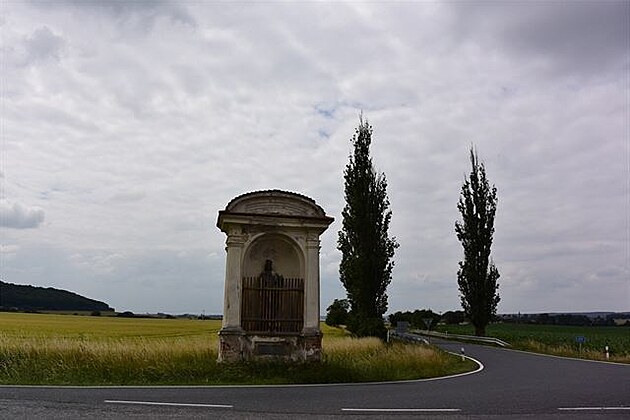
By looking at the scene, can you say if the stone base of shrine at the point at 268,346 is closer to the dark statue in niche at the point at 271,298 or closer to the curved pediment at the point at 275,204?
the dark statue in niche at the point at 271,298

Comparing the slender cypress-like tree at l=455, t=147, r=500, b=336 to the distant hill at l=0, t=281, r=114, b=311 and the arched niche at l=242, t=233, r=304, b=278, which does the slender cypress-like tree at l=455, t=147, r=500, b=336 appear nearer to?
the arched niche at l=242, t=233, r=304, b=278

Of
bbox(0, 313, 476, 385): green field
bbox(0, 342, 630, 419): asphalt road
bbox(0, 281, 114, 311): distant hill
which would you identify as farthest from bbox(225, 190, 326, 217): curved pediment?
bbox(0, 281, 114, 311): distant hill

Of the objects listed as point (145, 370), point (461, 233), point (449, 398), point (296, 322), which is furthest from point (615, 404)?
point (461, 233)

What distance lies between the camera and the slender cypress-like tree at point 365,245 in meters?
35.9

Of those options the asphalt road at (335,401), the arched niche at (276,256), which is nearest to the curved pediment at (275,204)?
the arched niche at (276,256)

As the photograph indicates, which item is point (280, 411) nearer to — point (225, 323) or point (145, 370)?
point (145, 370)

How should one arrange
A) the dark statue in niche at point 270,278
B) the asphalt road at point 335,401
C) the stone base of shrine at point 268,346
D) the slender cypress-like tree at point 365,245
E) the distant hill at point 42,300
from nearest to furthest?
the asphalt road at point 335,401
the stone base of shrine at point 268,346
the dark statue in niche at point 270,278
the slender cypress-like tree at point 365,245
the distant hill at point 42,300

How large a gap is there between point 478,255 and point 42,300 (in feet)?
193

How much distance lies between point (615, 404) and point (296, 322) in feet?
25.7

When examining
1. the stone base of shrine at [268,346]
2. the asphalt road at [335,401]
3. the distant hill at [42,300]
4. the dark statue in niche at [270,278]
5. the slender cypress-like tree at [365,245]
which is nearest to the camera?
the asphalt road at [335,401]

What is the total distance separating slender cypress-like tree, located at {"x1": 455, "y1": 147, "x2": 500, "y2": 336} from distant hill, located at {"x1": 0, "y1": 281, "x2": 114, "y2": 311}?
5185 centimetres

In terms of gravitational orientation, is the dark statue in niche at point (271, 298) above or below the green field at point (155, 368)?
above

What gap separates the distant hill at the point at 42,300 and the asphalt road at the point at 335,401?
69303 mm

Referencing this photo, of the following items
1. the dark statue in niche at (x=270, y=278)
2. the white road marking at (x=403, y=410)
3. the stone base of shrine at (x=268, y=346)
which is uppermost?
the dark statue in niche at (x=270, y=278)
